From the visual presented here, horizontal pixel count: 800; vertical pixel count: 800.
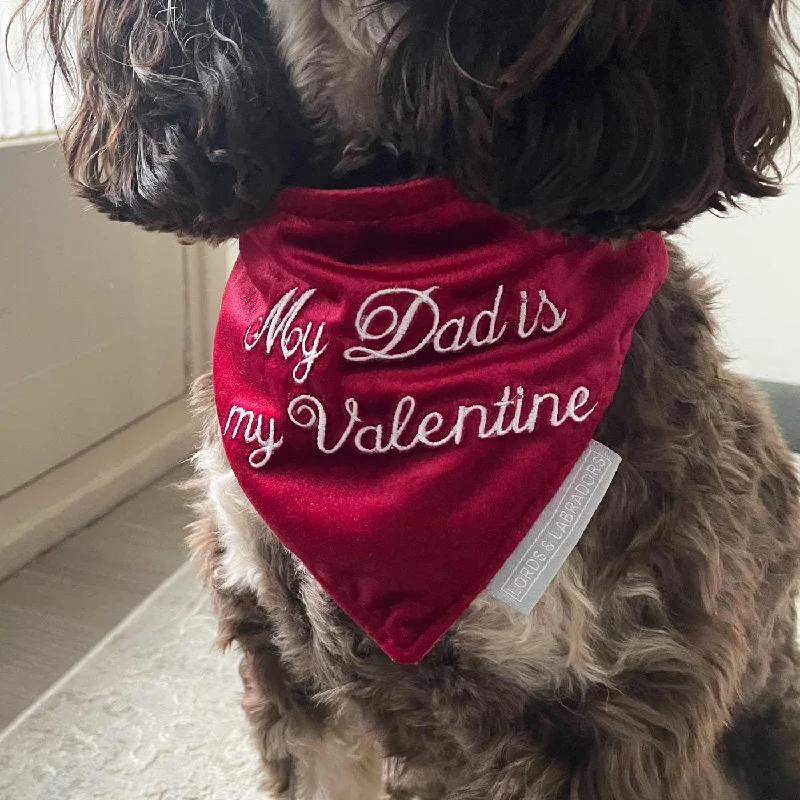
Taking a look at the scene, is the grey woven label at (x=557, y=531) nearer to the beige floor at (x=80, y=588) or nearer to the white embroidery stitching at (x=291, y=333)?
the white embroidery stitching at (x=291, y=333)

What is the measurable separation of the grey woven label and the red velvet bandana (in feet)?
0.04

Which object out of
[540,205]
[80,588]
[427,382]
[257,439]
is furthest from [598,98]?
[80,588]

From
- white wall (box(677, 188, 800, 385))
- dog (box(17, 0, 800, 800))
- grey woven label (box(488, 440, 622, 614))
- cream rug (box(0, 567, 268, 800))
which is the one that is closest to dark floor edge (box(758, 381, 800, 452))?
white wall (box(677, 188, 800, 385))

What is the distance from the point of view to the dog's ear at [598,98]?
565 millimetres

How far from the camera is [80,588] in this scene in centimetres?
142

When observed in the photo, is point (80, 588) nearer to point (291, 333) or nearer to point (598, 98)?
point (291, 333)

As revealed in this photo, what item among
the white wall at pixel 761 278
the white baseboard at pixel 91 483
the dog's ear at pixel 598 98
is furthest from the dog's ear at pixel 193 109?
the white wall at pixel 761 278

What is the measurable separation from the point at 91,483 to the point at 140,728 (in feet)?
1.86

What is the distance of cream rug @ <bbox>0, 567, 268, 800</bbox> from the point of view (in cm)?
106

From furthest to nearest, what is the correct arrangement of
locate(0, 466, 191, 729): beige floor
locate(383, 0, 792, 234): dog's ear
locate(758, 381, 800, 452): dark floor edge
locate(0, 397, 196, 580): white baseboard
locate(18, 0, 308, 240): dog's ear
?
locate(758, 381, 800, 452): dark floor edge, locate(0, 397, 196, 580): white baseboard, locate(0, 466, 191, 729): beige floor, locate(18, 0, 308, 240): dog's ear, locate(383, 0, 792, 234): dog's ear

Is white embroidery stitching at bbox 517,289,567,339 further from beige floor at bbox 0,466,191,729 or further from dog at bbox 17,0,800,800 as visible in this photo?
beige floor at bbox 0,466,191,729

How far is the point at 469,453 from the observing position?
660 millimetres

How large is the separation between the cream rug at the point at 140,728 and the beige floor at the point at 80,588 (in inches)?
1.6

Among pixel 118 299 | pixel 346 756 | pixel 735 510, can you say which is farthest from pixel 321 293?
pixel 118 299
